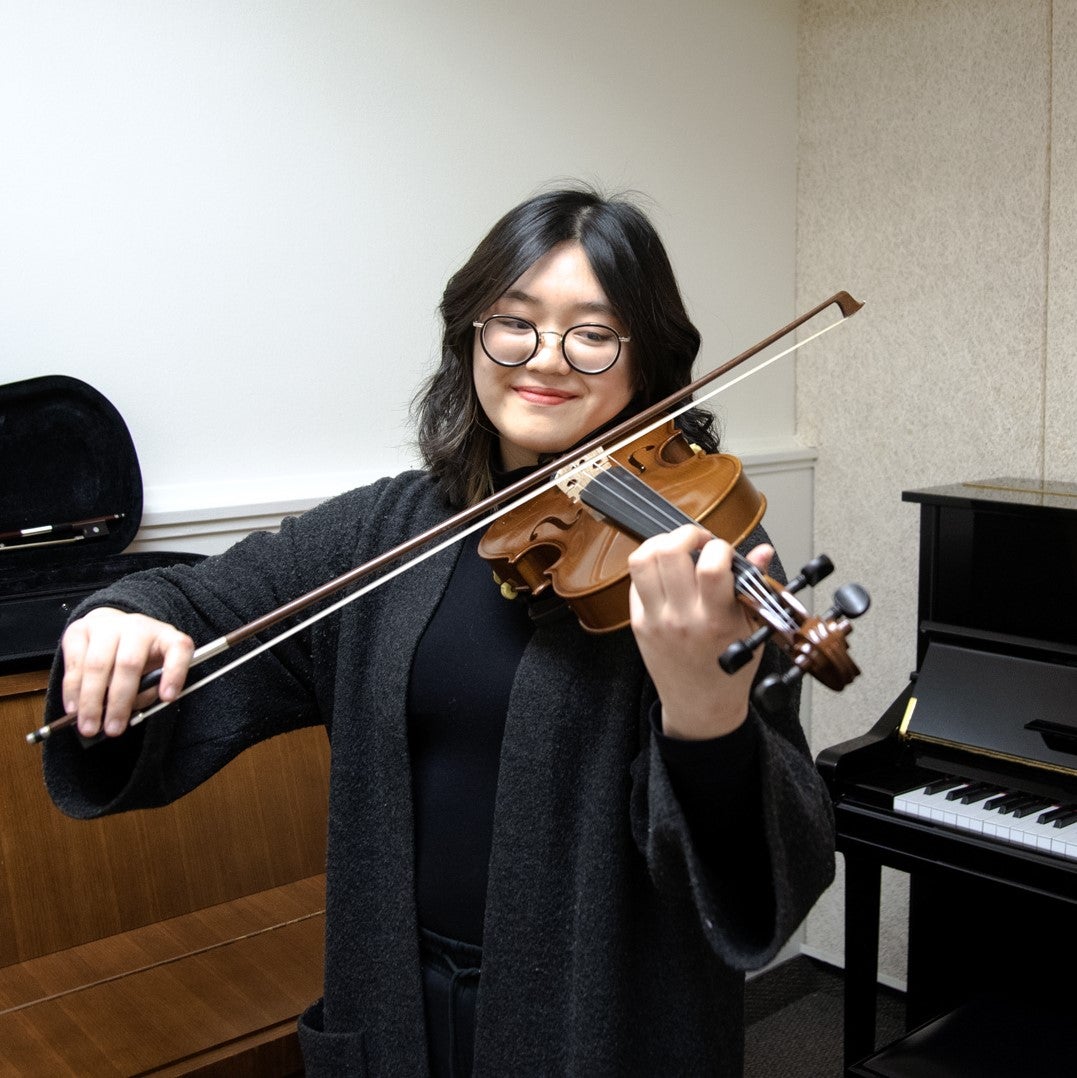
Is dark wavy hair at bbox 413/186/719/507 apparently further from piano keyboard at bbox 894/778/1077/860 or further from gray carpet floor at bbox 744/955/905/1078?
gray carpet floor at bbox 744/955/905/1078

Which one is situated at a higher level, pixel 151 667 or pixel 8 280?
pixel 8 280

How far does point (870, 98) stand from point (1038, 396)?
781mm

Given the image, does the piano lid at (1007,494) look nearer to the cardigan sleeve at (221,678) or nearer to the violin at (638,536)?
the violin at (638,536)

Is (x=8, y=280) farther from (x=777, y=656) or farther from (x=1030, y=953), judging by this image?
(x=1030, y=953)

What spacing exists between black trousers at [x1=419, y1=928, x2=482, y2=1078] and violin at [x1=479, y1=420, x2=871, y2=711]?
331mm

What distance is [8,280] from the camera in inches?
71.2

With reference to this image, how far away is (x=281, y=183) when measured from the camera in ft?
6.89

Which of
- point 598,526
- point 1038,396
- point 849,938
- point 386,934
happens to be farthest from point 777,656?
point 1038,396

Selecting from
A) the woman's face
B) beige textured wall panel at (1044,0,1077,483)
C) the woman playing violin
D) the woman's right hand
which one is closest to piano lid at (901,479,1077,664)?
beige textured wall panel at (1044,0,1077,483)

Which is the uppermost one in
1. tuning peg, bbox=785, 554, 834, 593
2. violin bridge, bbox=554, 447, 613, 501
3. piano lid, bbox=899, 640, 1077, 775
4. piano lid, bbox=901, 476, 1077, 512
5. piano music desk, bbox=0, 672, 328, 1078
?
violin bridge, bbox=554, 447, 613, 501

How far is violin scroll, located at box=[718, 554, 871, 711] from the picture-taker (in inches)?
31.7

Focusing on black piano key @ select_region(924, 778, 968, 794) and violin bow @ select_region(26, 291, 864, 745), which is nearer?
violin bow @ select_region(26, 291, 864, 745)

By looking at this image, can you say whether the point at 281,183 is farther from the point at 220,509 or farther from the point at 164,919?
the point at 164,919

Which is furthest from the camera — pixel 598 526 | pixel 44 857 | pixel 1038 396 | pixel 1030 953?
pixel 1038 396
